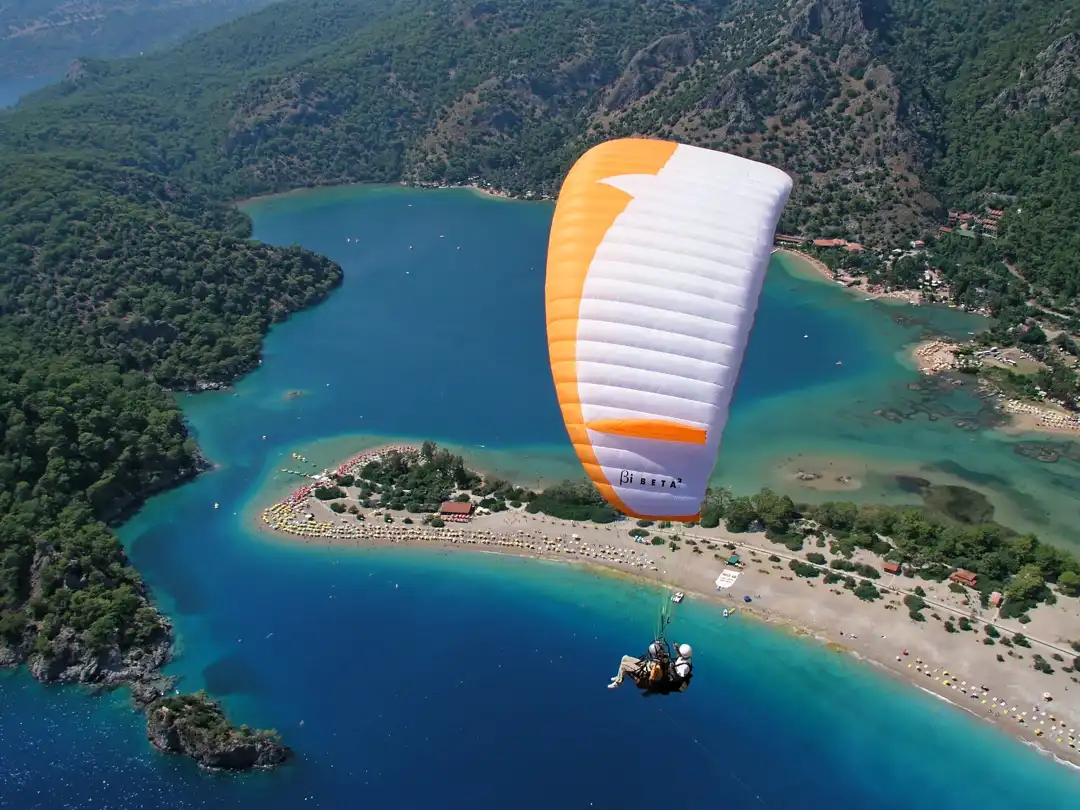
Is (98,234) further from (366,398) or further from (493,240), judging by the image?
(493,240)

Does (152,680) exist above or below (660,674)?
below

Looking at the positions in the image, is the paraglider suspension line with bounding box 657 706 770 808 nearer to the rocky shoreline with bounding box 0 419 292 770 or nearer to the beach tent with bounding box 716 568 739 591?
the beach tent with bounding box 716 568 739 591

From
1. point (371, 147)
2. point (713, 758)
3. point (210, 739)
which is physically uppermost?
point (371, 147)

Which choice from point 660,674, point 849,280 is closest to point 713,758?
point 660,674

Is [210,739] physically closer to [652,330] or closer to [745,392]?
[652,330]

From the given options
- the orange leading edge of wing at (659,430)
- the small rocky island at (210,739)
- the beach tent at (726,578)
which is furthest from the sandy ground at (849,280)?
the orange leading edge of wing at (659,430)

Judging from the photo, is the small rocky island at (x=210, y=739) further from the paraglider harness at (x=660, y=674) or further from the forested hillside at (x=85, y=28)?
the forested hillside at (x=85, y=28)

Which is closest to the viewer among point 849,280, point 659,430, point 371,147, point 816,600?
point 659,430
